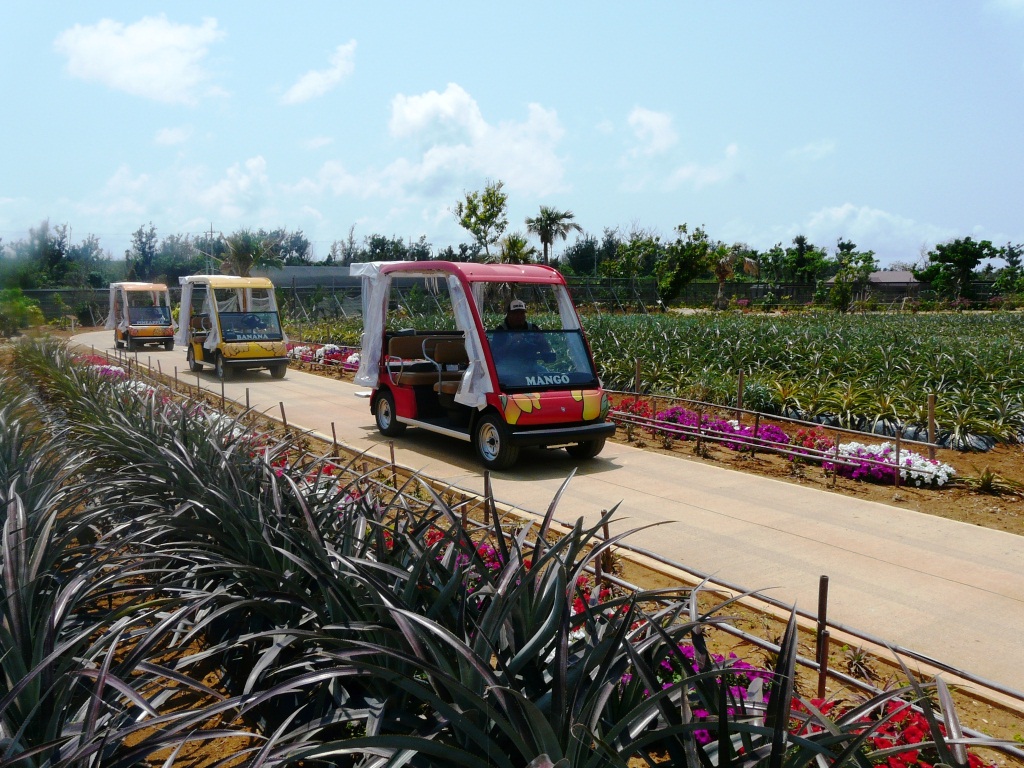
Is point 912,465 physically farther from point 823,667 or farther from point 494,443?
point 823,667

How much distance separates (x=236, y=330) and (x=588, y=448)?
10922 mm

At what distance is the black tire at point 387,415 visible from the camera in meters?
10.6

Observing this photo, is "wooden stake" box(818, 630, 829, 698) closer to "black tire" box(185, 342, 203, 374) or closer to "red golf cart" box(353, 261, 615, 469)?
"red golf cart" box(353, 261, 615, 469)

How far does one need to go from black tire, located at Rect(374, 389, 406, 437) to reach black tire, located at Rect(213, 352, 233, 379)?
23.2ft

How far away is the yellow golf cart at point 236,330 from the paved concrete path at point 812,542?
859cm

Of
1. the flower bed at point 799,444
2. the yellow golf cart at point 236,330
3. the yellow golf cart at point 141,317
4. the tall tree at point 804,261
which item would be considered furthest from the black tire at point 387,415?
the tall tree at point 804,261

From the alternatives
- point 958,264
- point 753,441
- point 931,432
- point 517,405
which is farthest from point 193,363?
point 958,264

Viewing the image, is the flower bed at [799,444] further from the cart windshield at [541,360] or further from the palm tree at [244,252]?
the palm tree at [244,252]

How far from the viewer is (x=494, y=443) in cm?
882

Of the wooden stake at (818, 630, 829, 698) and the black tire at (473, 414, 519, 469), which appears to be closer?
the wooden stake at (818, 630, 829, 698)

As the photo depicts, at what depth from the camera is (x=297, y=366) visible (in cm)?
2066

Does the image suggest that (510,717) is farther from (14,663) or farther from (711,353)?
(711,353)

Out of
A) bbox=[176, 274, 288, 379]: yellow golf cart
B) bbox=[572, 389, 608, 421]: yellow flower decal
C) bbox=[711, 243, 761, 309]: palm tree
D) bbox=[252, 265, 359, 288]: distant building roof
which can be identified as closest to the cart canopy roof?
bbox=[176, 274, 288, 379]: yellow golf cart

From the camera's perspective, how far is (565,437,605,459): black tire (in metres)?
9.06
